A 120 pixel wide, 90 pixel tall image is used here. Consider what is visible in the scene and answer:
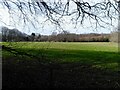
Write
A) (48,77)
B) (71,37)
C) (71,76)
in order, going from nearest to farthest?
(71,37) → (48,77) → (71,76)

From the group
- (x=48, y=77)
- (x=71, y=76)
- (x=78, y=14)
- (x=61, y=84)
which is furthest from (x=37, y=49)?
(x=71, y=76)

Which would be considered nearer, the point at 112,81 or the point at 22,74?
the point at 22,74

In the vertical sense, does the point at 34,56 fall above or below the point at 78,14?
below

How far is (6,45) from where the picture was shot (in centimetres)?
942

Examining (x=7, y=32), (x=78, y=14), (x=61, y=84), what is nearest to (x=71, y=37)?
(x=78, y=14)

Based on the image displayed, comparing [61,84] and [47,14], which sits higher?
[47,14]

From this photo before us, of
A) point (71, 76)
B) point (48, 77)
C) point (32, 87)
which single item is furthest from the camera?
point (71, 76)

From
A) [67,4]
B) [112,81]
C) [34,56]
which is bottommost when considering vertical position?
[112,81]

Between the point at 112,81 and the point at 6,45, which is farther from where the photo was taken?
the point at 112,81

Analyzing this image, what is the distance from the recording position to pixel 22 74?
12555mm

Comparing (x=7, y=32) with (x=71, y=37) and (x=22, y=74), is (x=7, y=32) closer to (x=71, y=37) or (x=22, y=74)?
(x=71, y=37)

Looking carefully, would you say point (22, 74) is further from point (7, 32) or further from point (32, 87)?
point (7, 32)

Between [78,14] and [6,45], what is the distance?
2.33 meters

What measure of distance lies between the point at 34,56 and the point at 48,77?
390cm
